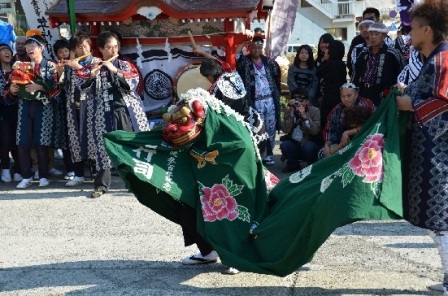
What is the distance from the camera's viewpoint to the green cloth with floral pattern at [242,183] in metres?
3.88

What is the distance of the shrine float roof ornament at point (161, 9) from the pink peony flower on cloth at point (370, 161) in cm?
444

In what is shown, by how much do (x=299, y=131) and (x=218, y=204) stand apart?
3916 mm

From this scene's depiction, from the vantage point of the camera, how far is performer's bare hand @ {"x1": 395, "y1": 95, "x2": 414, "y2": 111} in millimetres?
3884

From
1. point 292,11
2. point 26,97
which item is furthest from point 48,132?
point 292,11

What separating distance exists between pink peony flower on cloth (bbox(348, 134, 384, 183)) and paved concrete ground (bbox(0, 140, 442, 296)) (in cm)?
82

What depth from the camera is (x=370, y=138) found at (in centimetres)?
390

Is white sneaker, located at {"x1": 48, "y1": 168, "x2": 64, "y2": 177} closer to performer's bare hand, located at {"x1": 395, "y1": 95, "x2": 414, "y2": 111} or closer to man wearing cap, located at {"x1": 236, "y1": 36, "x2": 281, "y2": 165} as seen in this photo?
man wearing cap, located at {"x1": 236, "y1": 36, "x2": 281, "y2": 165}

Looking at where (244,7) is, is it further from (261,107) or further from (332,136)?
(332,136)

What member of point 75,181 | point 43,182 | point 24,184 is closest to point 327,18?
point 75,181

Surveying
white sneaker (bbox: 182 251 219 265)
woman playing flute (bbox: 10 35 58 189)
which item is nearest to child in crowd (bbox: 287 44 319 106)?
woman playing flute (bbox: 10 35 58 189)

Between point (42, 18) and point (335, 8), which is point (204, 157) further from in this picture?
point (335, 8)

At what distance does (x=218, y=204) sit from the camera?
14.5 ft

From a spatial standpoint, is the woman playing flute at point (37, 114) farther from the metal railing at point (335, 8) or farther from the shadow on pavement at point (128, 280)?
the metal railing at point (335, 8)

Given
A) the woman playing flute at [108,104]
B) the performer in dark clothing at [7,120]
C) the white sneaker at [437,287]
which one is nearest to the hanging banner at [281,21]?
the woman playing flute at [108,104]
